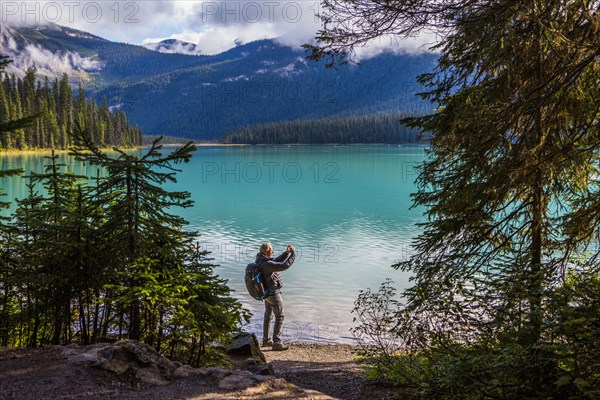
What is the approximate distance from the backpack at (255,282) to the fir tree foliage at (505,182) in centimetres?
376

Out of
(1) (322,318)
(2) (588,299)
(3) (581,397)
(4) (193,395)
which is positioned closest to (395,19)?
(2) (588,299)

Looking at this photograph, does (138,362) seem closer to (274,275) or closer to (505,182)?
(505,182)

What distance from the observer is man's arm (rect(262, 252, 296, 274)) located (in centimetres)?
1038

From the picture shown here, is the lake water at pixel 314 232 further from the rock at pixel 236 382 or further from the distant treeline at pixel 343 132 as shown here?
the distant treeline at pixel 343 132

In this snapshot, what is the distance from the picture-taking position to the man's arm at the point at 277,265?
10.4 meters

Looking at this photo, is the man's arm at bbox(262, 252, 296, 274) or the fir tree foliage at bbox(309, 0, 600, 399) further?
the man's arm at bbox(262, 252, 296, 274)

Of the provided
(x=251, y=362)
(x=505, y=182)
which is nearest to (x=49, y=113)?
(x=251, y=362)

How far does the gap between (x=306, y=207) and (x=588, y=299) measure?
3678 centimetres

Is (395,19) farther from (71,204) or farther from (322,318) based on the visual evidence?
(322,318)

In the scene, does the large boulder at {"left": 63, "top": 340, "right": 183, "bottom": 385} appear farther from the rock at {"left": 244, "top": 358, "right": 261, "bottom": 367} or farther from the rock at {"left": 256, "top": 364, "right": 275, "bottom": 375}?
the rock at {"left": 244, "top": 358, "right": 261, "bottom": 367}

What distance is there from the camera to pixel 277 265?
10445 mm

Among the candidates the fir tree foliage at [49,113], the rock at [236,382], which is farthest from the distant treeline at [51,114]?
the rock at [236,382]

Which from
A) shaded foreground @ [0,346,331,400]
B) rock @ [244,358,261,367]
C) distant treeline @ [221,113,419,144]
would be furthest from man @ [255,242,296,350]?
distant treeline @ [221,113,419,144]

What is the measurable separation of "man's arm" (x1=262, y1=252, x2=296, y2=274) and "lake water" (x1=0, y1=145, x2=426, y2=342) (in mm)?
2855
